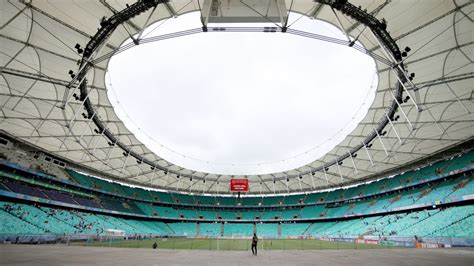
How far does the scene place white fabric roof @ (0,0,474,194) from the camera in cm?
1684

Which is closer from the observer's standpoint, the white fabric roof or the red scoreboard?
the white fabric roof

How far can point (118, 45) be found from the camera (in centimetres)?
2062

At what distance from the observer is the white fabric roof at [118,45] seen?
55.3 ft

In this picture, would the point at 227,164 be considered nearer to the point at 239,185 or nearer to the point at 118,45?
the point at 239,185

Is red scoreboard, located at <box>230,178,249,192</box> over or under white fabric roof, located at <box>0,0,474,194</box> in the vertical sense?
under

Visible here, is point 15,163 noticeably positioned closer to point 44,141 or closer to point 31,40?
point 44,141

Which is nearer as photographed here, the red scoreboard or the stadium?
the stadium

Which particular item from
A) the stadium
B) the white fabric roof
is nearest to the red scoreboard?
the stadium

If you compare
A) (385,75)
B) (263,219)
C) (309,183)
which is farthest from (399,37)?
(263,219)

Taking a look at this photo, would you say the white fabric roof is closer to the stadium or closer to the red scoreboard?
the stadium

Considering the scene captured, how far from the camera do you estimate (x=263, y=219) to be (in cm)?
7050

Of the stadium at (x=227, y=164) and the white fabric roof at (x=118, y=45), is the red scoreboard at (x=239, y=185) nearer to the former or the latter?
the stadium at (x=227, y=164)

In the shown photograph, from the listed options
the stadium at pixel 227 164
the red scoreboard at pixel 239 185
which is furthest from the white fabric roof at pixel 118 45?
the red scoreboard at pixel 239 185

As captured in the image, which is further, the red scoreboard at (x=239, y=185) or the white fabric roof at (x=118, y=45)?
the red scoreboard at (x=239, y=185)
